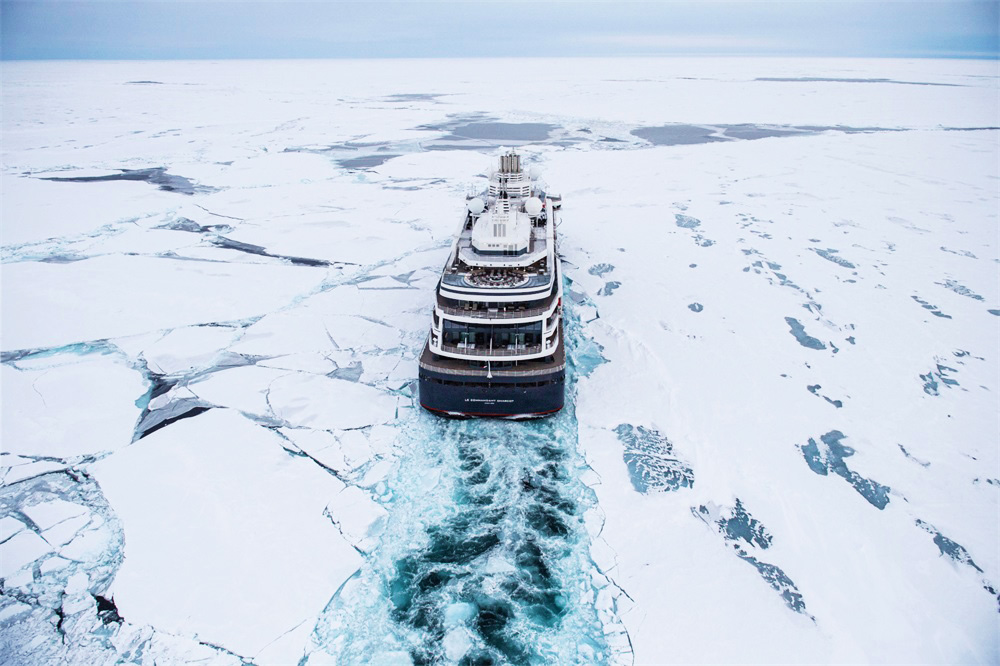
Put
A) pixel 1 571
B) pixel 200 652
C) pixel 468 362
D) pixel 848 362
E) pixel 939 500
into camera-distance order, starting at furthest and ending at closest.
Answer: pixel 848 362, pixel 468 362, pixel 939 500, pixel 1 571, pixel 200 652

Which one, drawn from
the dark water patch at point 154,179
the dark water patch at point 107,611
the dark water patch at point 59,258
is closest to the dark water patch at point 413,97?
the dark water patch at point 154,179

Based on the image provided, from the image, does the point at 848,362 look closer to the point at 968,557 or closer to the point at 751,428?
the point at 751,428

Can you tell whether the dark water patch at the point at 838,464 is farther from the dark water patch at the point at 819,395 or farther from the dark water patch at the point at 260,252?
the dark water patch at the point at 260,252

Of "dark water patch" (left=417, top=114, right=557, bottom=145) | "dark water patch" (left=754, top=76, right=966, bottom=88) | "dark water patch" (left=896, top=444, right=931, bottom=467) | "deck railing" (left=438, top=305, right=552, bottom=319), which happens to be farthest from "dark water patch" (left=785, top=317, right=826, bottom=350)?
"dark water patch" (left=754, top=76, right=966, bottom=88)

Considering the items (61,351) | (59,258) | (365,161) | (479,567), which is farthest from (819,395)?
(365,161)

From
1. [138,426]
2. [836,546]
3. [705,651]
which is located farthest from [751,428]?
[138,426]

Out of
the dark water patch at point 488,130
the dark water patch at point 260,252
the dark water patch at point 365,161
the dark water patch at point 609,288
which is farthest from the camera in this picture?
the dark water patch at point 488,130
